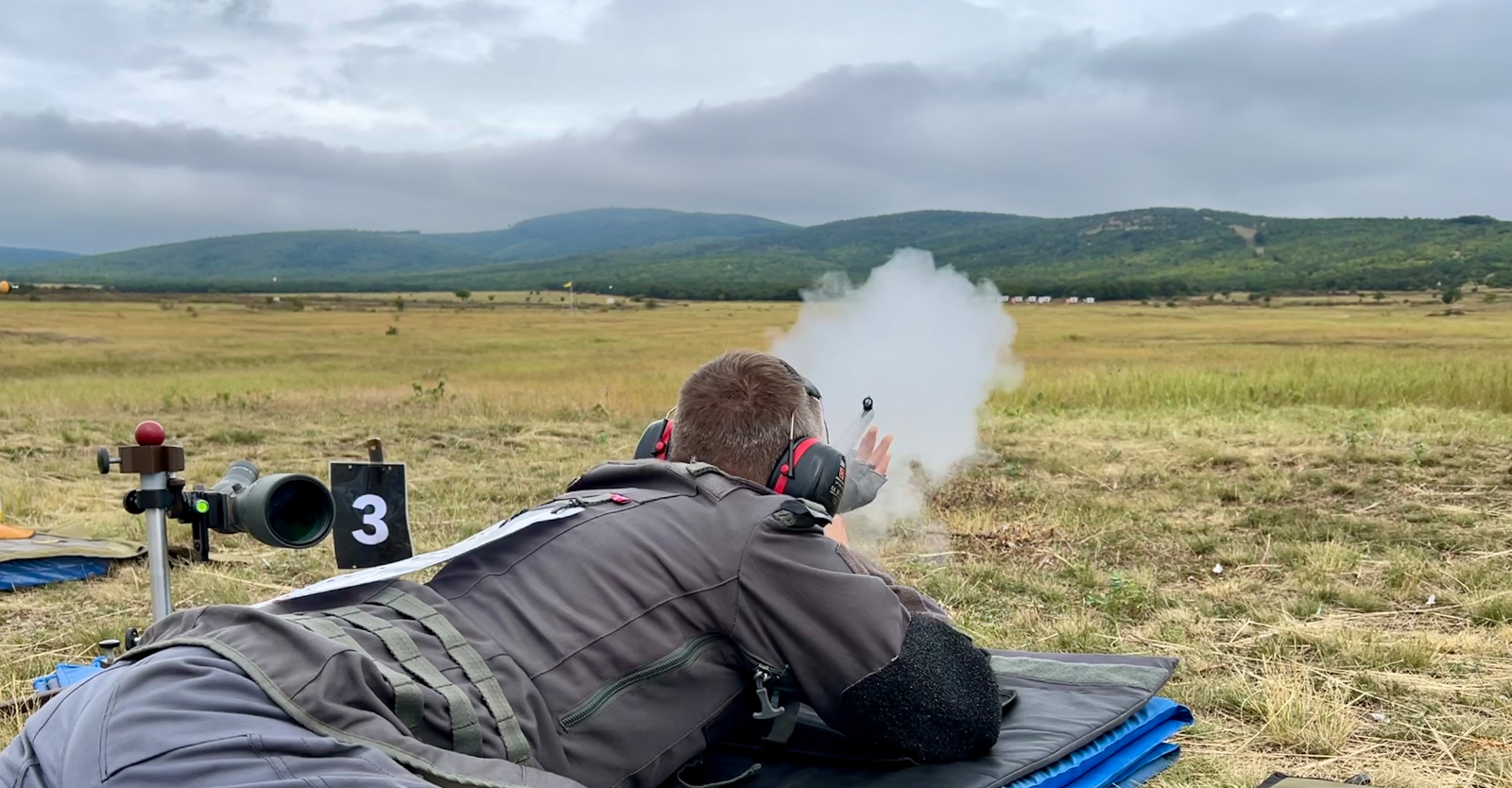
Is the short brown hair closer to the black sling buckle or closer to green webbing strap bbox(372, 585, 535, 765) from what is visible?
the black sling buckle

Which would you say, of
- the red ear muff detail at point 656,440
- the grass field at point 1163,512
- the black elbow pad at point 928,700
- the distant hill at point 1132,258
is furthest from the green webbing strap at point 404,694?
the distant hill at point 1132,258

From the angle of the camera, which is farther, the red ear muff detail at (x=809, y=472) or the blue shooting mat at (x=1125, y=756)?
the blue shooting mat at (x=1125, y=756)

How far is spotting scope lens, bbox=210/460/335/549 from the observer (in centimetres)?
329

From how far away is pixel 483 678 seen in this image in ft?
6.86

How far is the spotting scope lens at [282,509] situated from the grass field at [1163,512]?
1.90m

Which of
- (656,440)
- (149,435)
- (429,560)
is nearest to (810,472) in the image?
(656,440)

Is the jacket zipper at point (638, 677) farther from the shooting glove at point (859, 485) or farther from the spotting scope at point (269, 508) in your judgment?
the spotting scope at point (269, 508)

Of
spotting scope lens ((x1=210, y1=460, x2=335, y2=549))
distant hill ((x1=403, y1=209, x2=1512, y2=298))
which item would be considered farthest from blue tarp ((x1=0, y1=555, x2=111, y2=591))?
distant hill ((x1=403, y1=209, x2=1512, y2=298))

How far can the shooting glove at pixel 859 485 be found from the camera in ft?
11.8

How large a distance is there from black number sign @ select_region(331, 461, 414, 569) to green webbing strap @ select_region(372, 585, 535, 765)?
185 centimetres

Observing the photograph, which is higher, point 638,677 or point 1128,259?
point 1128,259

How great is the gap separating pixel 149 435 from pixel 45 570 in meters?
3.65

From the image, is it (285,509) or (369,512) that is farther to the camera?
(369,512)

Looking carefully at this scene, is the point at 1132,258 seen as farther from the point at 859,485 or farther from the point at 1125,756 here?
the point at 1125,756
